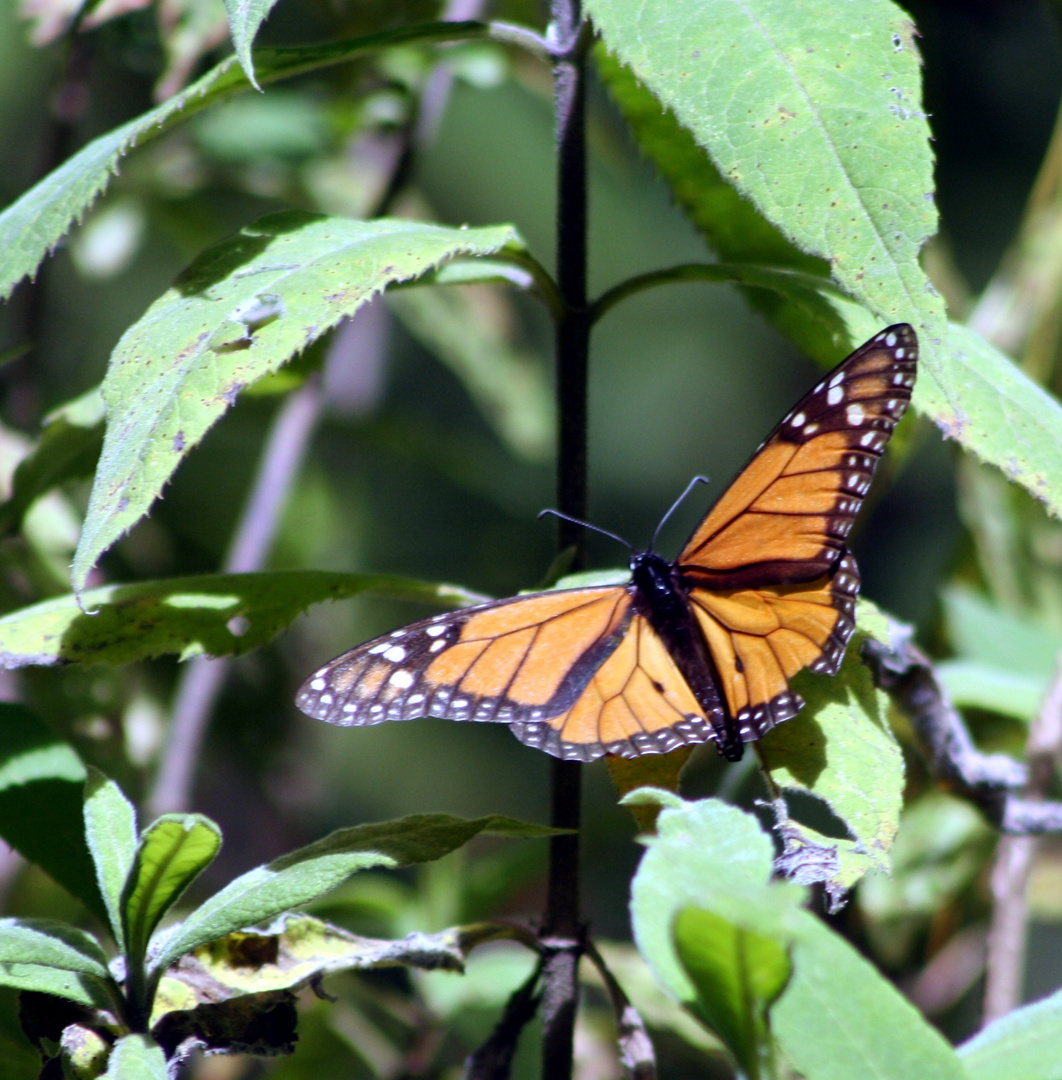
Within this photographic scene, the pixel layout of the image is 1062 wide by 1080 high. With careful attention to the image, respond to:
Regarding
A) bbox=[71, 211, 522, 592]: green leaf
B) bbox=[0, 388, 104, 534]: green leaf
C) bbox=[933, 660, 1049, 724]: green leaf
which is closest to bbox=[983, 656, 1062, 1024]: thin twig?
bbox=[933, 660, 1049, 724]: green leaf

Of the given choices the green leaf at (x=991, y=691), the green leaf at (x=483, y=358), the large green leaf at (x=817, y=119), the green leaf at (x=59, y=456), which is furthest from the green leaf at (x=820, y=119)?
the green leaf at (x=483, y=358)

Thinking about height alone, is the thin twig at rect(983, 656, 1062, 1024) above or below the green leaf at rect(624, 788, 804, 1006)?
below

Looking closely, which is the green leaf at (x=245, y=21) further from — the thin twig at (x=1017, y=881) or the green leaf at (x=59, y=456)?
the thin twig at (x=1017, y=881)

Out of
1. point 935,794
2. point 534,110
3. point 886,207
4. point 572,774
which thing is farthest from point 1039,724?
point 534,110

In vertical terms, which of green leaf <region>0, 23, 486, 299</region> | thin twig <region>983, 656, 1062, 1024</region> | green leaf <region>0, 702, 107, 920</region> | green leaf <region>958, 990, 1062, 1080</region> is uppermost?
green leaf <region>0, 23, 486, 299</region>

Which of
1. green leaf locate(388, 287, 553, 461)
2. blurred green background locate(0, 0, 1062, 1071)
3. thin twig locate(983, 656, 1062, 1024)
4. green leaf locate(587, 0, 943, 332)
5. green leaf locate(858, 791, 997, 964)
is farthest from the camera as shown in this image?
green leaf locate(388, 287, 553, 461)

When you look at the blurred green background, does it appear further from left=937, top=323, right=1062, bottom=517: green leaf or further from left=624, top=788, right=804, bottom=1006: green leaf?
left=624, top=788, right=804, bottom=1006: green leaf

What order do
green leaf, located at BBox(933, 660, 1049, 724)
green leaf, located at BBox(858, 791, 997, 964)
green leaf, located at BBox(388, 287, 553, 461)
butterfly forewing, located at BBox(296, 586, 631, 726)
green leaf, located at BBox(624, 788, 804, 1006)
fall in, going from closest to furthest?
green leaf, located at BBox(624, 788, 804, 1006)
butterfly forewing, located at BBox(296, 586, 631, 726)
green leaf, located at BBox(933, 660, 1049, 724)
green leaf, located at BBox(858, 791, 997, 964)
green leaf, located at BBox(388, 287, 553, 461)

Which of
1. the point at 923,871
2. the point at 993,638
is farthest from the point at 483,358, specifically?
the point at 923,871
